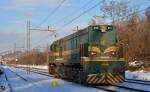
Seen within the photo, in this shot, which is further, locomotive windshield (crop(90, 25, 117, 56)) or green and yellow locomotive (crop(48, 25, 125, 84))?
locomotive windshield (crop(90, 25, 117, 56))

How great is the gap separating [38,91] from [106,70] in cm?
514

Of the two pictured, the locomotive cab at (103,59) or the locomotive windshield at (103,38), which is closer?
the locomotive cab at (103,59)

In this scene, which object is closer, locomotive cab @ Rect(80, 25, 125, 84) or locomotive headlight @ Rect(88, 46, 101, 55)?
locomotive cab @ Rect(80, 25, 125, 84)

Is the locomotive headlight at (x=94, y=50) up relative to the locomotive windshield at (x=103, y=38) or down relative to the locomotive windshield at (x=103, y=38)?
down

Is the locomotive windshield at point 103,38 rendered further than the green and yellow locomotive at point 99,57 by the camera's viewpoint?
Yes

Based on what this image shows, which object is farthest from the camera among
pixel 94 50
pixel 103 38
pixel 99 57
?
pixel 103 38

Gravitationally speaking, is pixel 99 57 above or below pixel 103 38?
below

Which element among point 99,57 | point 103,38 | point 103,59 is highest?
point 103,38

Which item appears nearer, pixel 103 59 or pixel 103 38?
pixel 103 59

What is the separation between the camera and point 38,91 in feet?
70.4

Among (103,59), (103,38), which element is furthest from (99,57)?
(103,38)

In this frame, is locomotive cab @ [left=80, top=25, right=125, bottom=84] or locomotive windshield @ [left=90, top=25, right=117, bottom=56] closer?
locomotive cab @ [left=80, top=25, right=125, bottom=84]

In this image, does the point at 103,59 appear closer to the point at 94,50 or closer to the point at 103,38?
the point at 94,50

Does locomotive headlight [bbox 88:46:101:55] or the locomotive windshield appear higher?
the locomotive windshield
